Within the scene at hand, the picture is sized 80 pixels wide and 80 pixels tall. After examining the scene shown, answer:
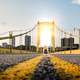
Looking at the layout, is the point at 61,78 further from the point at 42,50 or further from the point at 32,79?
the point at 42,50

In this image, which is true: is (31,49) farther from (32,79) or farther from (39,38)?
(32,79)

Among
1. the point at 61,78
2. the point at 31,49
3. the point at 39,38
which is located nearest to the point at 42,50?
the point at 31,49

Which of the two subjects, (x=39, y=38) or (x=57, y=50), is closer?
(x=39, y=38)

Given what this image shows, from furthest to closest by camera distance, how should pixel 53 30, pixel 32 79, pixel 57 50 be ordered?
pixel 57 50 → pixel 53 30 → pixel 32 79

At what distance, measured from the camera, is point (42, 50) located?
604 ft

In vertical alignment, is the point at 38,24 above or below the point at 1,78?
above

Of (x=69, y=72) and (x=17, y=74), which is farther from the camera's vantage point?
(x=69, y=72)

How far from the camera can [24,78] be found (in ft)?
82.7

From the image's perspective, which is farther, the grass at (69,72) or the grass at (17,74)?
the grass at (69,72)

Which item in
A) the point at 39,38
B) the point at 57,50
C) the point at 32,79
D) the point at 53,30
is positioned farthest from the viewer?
the point at 57,50

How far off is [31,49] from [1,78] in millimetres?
154455

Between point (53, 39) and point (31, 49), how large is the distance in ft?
148

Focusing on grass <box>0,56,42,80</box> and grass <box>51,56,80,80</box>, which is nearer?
grass <box>0,56,42,80</box>

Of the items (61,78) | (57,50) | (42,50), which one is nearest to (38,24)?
(57,50)
